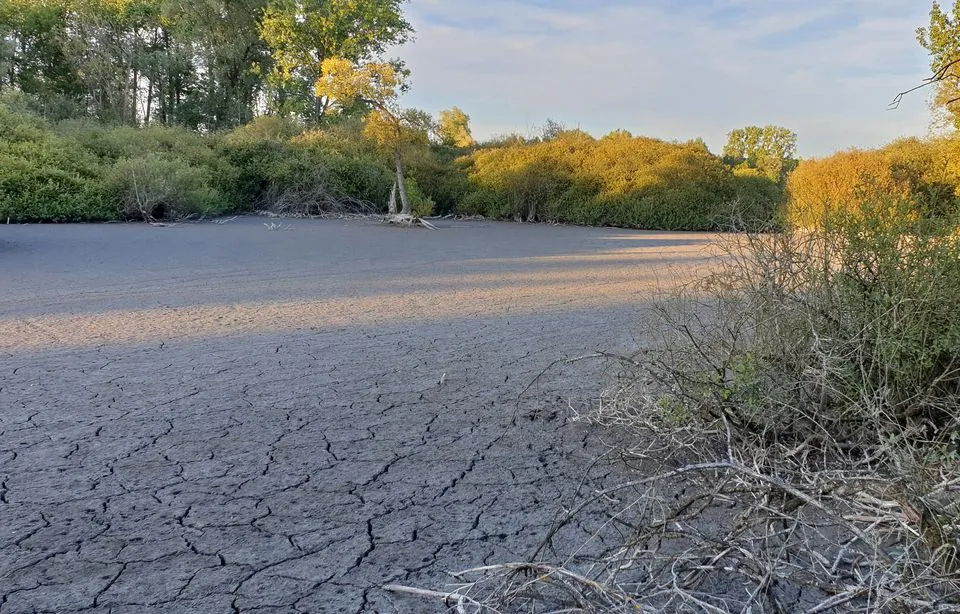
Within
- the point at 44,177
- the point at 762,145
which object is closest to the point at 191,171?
the point at 44,177

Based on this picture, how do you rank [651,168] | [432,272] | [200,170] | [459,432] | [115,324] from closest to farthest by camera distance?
[459,432] < [115,324] < [432,272] < [200,170] < [651,168]

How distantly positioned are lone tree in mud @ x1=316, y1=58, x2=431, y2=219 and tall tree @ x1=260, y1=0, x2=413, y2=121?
14422 millimetres

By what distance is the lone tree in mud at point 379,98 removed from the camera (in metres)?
15.9

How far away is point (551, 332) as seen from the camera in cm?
588

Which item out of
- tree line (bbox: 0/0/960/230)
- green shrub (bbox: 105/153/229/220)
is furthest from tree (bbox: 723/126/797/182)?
green shrub (bbox: 105/153/229/220)

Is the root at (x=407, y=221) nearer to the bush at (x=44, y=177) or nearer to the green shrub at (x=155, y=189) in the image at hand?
the green shrub at (x=155, y=189)

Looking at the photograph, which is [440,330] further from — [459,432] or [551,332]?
[459,432]

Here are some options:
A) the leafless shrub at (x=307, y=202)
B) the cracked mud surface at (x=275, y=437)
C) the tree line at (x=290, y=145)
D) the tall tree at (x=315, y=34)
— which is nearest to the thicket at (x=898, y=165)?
the tree line at (x=290, y=145)

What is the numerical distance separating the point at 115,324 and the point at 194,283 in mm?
2284

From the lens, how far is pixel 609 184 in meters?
22.4

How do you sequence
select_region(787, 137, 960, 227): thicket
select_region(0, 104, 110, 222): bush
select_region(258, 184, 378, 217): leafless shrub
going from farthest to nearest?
1. select_region(258, 184, 378, 217): leafless shrub
2. select_region(787, 137, 960, 227): thicket
3. select_region(0, 104, 110, 222): bush

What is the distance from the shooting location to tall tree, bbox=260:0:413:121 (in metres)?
30.3

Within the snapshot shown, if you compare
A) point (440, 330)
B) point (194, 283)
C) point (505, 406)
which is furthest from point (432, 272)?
point (505, 406)

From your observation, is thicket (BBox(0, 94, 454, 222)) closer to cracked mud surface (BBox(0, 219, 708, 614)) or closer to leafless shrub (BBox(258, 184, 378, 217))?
leafless shrub (BBox(258, 184, 378, 217))
